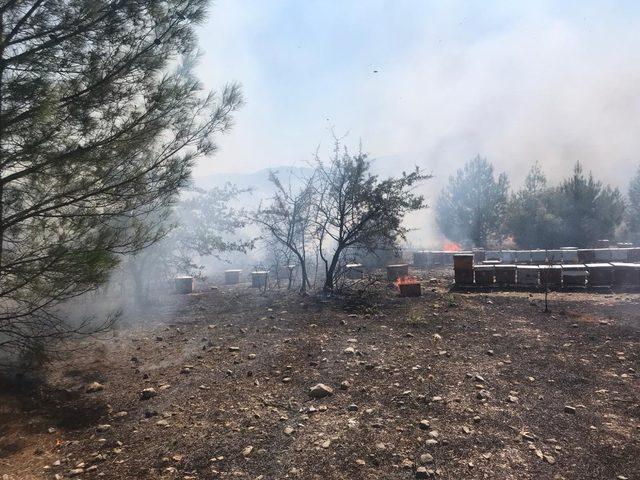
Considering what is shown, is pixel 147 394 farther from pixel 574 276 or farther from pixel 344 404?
pixel 574 276

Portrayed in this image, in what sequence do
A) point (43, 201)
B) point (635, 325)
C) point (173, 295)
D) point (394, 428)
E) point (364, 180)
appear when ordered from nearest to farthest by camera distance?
point (394, 428) < point (43, 201) < point (635, 325) < point (364, 180) < point (173, 295)

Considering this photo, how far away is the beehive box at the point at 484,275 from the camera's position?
1384cm

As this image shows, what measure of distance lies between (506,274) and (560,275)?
160 cm

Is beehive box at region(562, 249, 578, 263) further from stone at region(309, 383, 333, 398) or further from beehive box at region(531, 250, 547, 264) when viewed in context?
stone at region(309, 383, 333, 398)

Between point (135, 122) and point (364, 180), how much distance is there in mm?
8652

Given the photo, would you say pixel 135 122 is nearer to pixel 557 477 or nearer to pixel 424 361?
pixel 424 361

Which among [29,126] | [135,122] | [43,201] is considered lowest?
[43,201]

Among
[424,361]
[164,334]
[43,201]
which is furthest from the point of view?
[164,334]

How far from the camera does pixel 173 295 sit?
15.5 m

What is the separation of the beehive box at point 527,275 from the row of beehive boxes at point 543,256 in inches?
51.5

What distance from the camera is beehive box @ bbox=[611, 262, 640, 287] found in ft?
41.4

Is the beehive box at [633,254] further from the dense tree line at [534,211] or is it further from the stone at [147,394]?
the stone at [147,394]

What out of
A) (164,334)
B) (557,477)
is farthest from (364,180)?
(557,477)

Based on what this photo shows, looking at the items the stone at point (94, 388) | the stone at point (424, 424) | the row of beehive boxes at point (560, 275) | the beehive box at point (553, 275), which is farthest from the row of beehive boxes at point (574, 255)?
the stone at point (94, 388)
